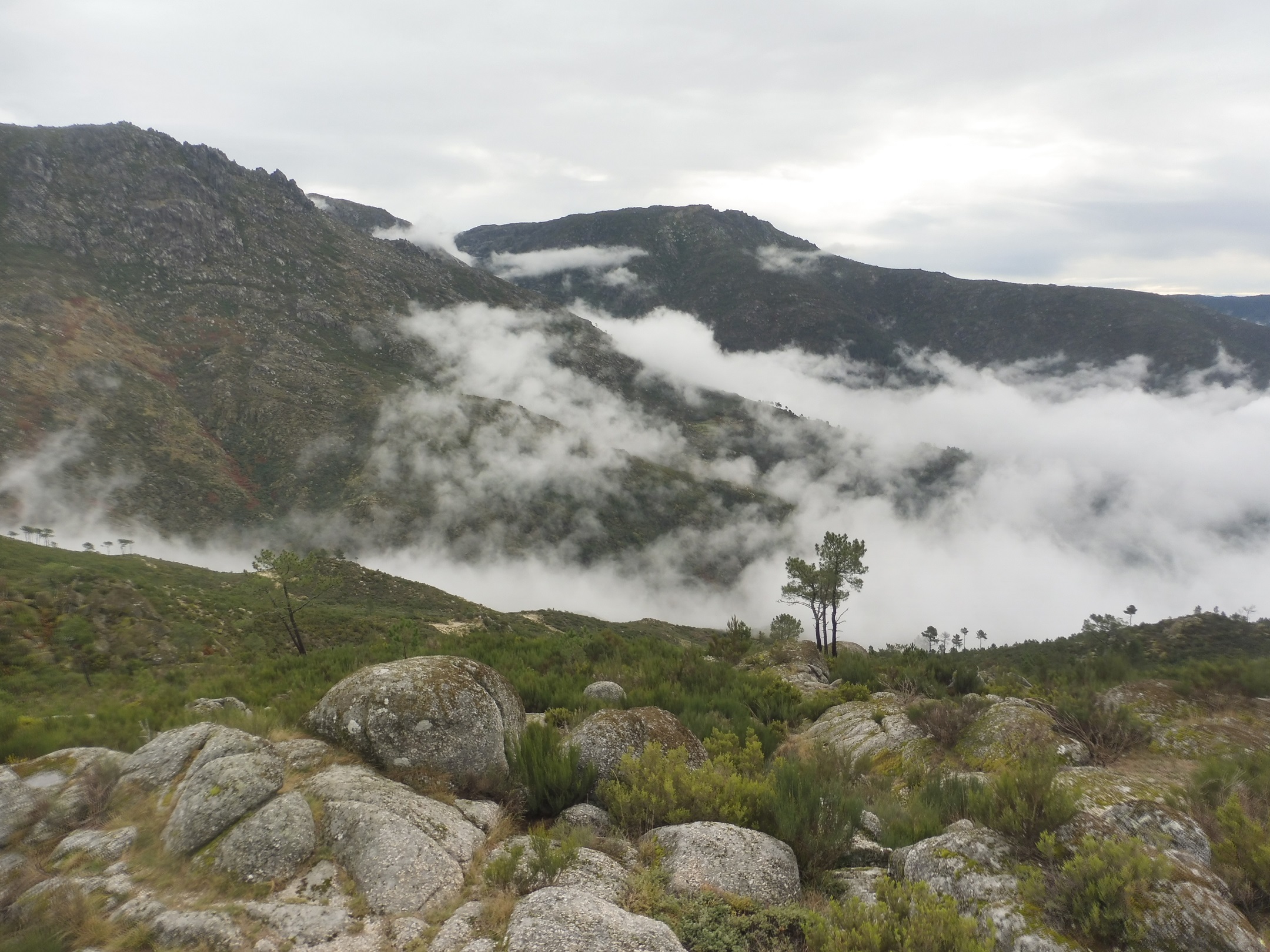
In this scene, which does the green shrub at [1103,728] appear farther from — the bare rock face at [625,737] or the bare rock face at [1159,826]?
the bare rock face at [625,737]

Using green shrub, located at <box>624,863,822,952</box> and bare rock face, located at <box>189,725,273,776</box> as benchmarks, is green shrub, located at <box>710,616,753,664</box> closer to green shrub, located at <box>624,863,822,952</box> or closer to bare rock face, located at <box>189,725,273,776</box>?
bare rock face, located at <box>189,725,273,776</box>

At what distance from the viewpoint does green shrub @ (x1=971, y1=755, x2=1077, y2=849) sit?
6.11 m

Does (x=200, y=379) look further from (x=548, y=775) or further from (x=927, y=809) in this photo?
(x=927, y=809)

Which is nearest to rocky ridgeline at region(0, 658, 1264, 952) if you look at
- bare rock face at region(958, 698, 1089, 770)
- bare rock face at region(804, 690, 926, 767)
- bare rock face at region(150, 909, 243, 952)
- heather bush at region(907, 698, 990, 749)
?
bare rock face at region(150, 909, 243, 952)

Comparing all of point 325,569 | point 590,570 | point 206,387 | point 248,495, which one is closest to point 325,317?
point 206,387

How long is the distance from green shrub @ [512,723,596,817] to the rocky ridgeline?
13.7 inches

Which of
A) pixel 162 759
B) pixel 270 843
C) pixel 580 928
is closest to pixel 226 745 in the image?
pixel 162 759

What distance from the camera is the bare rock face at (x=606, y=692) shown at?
14.6 metres

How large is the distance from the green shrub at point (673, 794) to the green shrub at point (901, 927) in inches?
81.5

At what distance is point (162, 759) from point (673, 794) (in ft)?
22.9

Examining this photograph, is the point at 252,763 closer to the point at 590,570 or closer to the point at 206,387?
the point at 206,387

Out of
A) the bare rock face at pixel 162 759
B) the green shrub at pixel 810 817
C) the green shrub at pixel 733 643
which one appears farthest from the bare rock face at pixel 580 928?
the green shrub at pixel 733 643

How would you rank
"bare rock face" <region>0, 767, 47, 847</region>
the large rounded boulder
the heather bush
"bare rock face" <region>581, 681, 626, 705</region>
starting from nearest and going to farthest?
1. "bare rock face" <region>0, 767, 47, 847</region>
2. the large rounded boulder
3. the heather bush
4. "bare rock face" <region>581, 681, 626, 705</region>

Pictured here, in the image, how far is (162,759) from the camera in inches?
317
